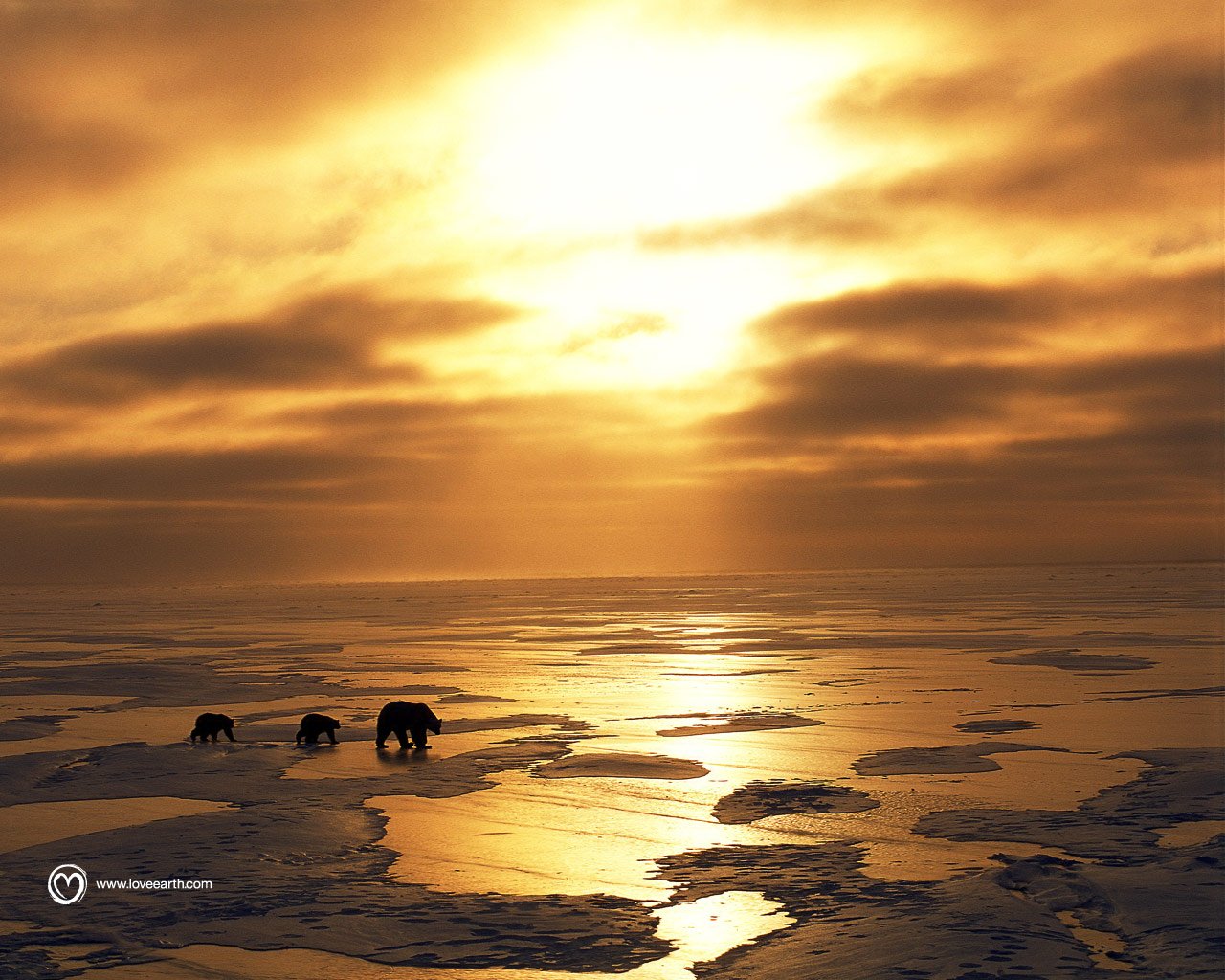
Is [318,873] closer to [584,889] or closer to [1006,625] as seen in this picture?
[584,889]

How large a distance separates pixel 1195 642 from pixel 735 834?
26.9 meters

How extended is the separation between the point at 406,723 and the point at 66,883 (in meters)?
7.17

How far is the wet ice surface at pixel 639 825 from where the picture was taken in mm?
7691

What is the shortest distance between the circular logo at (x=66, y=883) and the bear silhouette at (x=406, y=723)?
6704 mm

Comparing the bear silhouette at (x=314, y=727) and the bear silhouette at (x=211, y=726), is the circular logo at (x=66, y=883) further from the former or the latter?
the bear silhouette at (x=211, y=726)

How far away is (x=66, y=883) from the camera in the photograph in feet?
30.7

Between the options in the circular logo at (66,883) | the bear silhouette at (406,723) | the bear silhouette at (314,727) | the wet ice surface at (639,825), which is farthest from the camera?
the bear silhouette at (314,727)

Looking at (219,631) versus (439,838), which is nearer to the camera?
(439,838)

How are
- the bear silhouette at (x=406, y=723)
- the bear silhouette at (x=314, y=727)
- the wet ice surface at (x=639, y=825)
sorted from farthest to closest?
1. the bear silhouette at (x=314, y=727)
2. the bear silhouette at (x=406, y=723)
3. the wet ice surface at (x=639, y=825)

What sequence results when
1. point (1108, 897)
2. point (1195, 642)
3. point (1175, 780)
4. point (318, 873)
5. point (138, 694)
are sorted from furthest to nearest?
point (1195, 642)
point (138, 694)
point (1175, 780)
point (318, 873)
point (1108, 897)

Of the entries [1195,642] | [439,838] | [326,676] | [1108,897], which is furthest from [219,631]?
[1108,897]

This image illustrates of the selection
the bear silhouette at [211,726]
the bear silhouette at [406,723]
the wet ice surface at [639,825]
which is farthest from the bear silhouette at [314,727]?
the bear silhouette at [211,726]

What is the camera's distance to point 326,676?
27.3 meters

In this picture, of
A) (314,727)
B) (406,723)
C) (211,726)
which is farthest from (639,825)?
(211,726)
